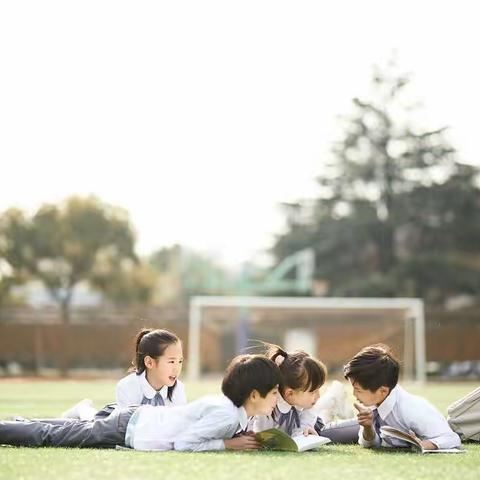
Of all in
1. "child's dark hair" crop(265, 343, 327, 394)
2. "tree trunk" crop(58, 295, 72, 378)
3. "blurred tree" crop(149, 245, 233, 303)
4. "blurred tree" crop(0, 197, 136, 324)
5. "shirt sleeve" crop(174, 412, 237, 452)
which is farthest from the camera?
"blurred tree" crop(149, 245, 233, 303)

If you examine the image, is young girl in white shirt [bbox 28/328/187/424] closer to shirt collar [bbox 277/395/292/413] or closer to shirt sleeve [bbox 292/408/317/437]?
shirt collar [bbox 277/395/292/413]

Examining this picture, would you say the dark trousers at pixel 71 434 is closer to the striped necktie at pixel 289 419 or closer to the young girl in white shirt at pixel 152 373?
the young girl in white shirt at pixel 152 373

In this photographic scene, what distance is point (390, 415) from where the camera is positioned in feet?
17.0

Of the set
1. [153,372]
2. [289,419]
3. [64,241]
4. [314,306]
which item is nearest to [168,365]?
[153,372]

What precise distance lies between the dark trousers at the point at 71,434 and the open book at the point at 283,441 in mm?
673

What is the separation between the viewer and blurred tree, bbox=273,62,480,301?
34.2 m

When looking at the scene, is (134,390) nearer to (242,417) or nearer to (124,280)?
(242,417)

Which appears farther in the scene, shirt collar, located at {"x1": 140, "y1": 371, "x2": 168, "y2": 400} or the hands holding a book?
shirt collar, located at {"x1": 140, "y1": 371, "x2": 168, "y2": 400}

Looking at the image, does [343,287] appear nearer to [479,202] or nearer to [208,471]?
[479,202]

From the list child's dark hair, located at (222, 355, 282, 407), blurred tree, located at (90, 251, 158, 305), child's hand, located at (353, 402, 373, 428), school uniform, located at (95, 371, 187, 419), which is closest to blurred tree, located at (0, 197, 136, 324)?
blurred tree, located at (90, 251, 158, 305)

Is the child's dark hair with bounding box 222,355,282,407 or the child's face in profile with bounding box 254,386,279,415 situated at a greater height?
the child's dark hair with bounding box 222,355,282,407

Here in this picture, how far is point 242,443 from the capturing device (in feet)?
16.1

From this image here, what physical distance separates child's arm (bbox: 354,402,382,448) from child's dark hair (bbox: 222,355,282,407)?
59 cm

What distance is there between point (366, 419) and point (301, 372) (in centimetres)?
40
